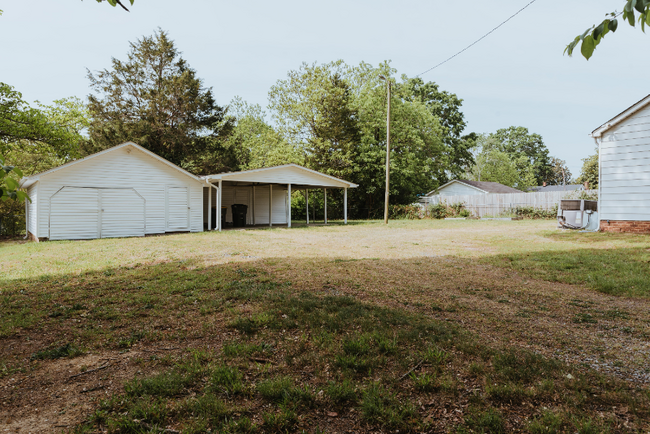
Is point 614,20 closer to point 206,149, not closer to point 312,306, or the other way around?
point 312,306

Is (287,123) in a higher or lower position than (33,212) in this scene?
higher

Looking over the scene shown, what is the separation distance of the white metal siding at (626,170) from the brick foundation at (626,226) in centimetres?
14

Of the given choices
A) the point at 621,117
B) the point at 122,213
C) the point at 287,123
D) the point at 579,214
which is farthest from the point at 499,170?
the point at 122,213

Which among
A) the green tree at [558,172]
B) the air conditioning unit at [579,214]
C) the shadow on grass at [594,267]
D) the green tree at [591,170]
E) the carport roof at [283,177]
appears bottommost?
the shadow on grass at [594,267]

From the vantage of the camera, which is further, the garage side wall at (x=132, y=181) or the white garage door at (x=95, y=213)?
the white garage door at (x=95, y=213)

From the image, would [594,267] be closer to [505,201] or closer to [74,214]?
[74,214]

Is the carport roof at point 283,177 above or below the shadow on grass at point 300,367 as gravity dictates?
above

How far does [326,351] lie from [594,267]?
266 inches

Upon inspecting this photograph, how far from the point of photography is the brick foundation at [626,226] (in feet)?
38.6

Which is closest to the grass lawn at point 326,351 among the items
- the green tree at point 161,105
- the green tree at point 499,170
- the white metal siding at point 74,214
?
the white metal siding at point 74,214

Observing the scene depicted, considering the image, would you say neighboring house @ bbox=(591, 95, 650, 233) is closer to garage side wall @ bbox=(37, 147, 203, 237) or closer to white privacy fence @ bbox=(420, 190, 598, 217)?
white privacy fence @ bbox=(420, 190, 598, 217)

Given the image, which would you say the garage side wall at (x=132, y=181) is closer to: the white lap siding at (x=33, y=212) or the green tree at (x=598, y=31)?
the white lap siding at (x=33, y=212)

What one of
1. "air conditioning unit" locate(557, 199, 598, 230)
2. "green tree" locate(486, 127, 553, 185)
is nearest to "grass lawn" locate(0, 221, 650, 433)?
"air conditioning unit" locate(557, 199, 598, 230)

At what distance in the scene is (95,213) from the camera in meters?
14.9
